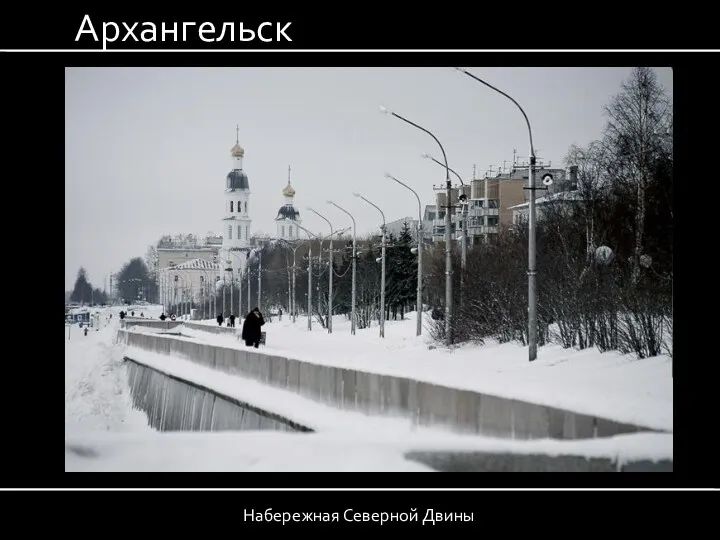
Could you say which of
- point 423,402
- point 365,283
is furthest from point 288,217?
point 423,402

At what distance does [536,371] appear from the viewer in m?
26.5

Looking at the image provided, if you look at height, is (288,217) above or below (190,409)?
above

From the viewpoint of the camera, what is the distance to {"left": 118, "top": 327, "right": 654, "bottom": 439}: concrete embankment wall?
1180cm

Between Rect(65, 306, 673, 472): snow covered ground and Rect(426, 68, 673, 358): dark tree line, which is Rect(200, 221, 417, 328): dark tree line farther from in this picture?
Rect(65, 306, 673, 472): snow covered ground

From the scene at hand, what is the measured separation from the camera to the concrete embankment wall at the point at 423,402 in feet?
38.7

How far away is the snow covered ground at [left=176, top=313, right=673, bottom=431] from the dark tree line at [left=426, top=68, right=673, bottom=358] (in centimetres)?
67

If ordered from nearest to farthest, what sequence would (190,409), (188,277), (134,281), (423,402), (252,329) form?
(423,402) < (190,409) < (252,329) < (134,281) < (188,277)

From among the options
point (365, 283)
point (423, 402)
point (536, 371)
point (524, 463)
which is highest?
point (365, 283)

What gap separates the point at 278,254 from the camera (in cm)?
13588

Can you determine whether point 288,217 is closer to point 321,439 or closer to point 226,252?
point 226,252

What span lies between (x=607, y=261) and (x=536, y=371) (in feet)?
14.6

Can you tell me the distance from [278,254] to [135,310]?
3248cm

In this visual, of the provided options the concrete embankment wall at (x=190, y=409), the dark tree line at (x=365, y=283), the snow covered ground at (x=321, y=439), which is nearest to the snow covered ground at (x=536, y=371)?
the snow covered ground at (x=321, y=439)
